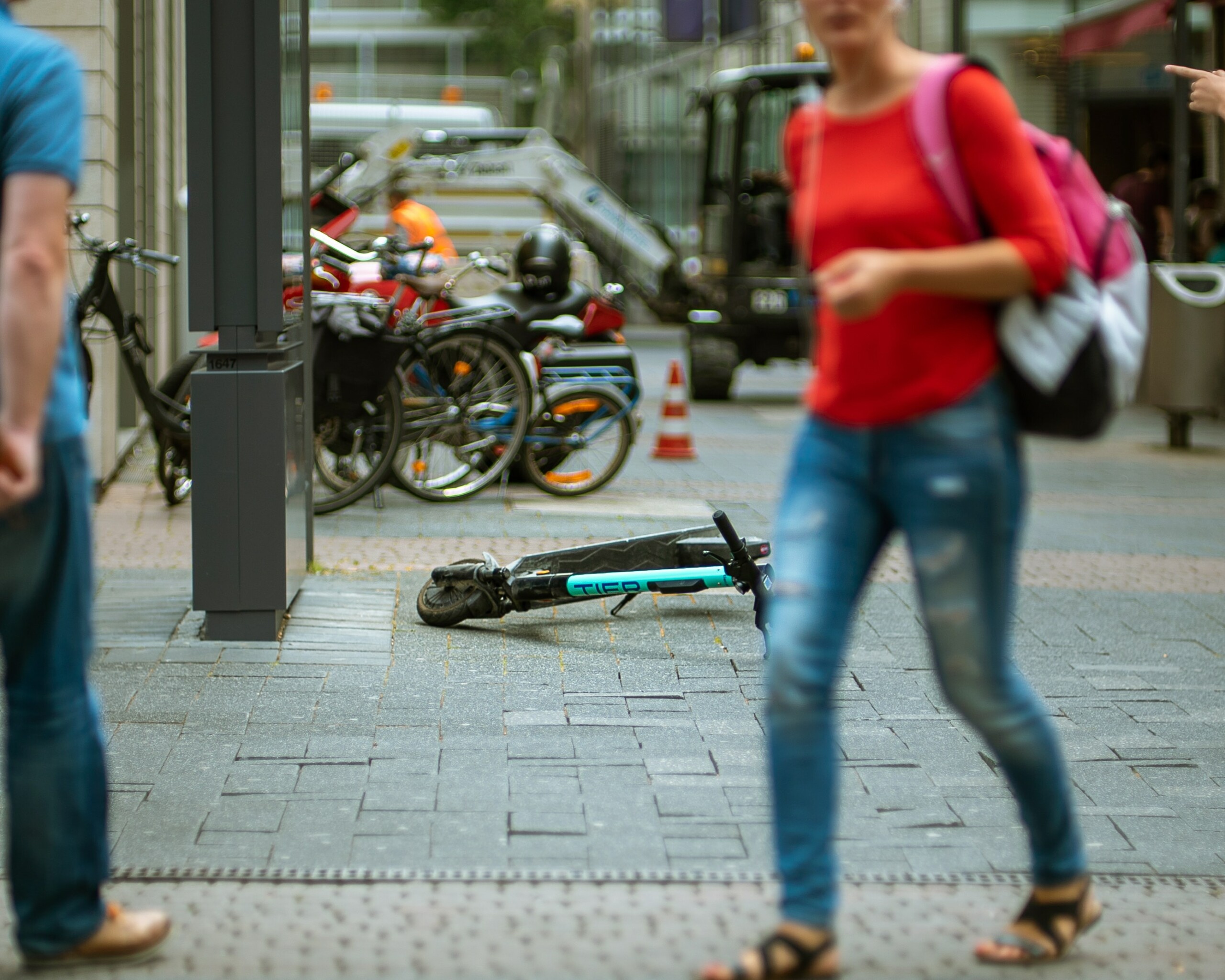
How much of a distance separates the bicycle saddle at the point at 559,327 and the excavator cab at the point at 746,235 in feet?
23.0

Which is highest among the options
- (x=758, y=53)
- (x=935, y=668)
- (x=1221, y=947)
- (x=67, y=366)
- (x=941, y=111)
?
(x=758, y=53)

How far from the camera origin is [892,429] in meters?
2.83

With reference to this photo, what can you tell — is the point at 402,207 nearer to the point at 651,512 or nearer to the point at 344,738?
the point at 651,512

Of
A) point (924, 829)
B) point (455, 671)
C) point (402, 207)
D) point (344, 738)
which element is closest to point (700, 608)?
point (455, 671)

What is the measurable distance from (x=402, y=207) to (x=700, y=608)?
7923 mm

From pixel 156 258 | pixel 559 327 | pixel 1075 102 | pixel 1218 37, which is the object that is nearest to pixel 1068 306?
pixel 156 258

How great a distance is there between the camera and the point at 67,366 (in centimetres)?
289

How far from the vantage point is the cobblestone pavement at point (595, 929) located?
3092 millimetres

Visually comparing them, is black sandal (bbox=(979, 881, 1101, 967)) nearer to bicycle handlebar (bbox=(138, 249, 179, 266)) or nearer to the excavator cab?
bicycle handlebar (bbox=(138, 249, 179, 266))

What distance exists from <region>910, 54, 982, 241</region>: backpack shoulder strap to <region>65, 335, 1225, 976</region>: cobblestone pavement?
4.34 feet

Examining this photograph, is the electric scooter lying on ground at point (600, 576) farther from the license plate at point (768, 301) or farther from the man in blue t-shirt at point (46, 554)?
the license plate at point (768, 301)

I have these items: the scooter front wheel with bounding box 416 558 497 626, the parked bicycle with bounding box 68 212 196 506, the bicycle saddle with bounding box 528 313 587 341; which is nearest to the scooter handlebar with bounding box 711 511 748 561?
the scooter front wheel with bounding box 416 558 497 626

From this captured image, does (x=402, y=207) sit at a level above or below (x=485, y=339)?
above

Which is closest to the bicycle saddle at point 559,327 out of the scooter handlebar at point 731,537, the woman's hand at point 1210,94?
the scooter handlebar at point 731,537
